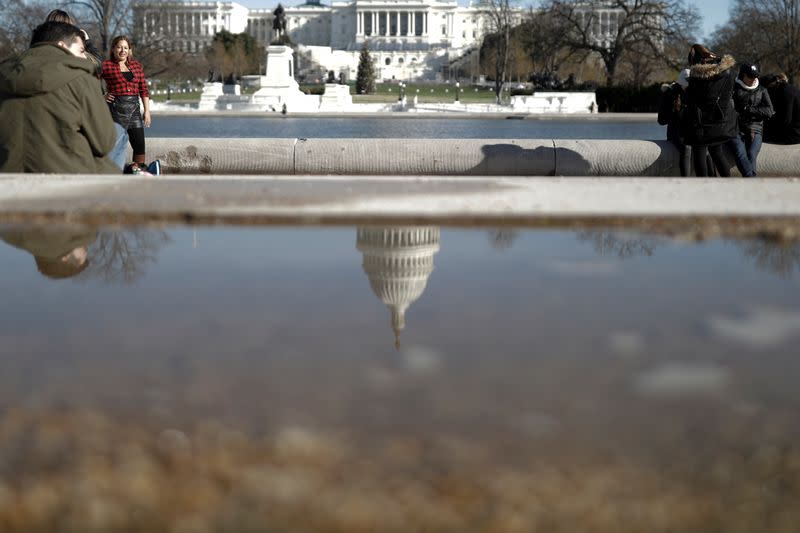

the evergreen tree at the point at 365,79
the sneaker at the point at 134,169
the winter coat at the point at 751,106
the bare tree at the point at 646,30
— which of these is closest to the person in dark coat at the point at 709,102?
the winter coat at the point at 751,106

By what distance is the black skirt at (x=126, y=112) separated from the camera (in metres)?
7.18

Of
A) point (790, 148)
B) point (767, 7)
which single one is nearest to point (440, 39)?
point (767, 7)

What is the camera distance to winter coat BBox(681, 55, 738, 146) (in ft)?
23.5

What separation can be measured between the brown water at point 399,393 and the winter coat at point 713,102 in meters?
4.85

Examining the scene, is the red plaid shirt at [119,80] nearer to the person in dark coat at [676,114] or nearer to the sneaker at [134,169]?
the sneaker at [134,169]

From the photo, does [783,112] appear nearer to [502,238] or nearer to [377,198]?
[377,198]

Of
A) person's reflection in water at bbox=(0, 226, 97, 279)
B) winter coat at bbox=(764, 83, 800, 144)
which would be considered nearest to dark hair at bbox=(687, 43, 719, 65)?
winter coat at bbox=(764, 83, 800, 144)

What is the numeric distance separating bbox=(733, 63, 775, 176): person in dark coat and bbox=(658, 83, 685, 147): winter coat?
51 centimetres

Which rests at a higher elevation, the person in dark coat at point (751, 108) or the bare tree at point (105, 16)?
the bare tree at point (105, 16)

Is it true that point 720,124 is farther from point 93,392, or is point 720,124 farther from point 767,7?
point 767,7

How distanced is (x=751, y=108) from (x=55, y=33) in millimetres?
5671

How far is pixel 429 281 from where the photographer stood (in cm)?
239

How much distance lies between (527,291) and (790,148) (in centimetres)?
698

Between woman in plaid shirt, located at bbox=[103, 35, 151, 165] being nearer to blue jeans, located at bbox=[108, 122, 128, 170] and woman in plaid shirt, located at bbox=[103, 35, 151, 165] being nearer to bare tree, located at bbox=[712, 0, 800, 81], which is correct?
blue jeans, located at bbox=[108, 122, 128, 170]
